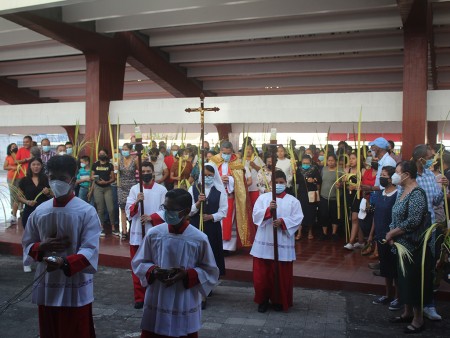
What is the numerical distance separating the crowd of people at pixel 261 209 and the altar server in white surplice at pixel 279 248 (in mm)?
12

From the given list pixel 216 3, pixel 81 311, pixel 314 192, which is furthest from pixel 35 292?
pixel 216 3

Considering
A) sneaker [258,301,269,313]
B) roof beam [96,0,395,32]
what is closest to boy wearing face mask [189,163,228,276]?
sneaker [258,301,269,313]

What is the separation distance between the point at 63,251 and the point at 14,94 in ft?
51.2

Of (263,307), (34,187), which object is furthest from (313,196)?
(34,187)

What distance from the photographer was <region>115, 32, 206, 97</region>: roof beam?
12.7 m

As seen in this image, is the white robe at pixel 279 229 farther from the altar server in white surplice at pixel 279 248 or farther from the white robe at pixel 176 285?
the white robe at pixel 176 285

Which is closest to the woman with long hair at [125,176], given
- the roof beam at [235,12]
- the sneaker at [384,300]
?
the roof beam at [235,12]

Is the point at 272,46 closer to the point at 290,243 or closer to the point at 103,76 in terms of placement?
the point at 103,76

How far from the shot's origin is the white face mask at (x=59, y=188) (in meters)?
3.83

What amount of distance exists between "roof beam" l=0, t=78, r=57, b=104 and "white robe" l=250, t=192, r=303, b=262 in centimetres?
1417

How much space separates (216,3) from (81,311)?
6.79 m

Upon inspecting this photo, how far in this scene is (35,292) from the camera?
12.7 feet

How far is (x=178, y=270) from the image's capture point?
3.63 m

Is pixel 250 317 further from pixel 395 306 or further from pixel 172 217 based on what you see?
pixel 172 217
